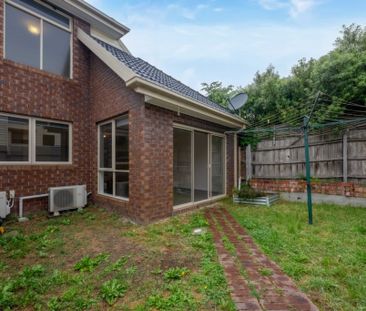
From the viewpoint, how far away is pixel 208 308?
2.05m

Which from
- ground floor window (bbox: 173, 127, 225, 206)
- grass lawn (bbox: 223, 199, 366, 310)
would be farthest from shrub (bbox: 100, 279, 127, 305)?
ground floor window (bbox: 173, 127, 225, 206)

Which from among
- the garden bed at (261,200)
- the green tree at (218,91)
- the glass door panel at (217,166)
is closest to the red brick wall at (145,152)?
the glass door panel at (217,166)

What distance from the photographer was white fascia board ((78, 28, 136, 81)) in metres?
4.39

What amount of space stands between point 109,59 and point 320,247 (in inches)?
231

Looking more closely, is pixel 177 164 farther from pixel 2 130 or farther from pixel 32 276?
pixel 2 130

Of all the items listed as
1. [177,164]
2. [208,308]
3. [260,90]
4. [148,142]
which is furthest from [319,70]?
[208,308]

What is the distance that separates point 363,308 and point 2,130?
709 cm

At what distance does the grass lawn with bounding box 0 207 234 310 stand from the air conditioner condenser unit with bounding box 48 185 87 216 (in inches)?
31.5

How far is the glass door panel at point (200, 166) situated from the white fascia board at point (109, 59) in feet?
8.98

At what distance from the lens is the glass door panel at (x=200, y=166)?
639 centimetres

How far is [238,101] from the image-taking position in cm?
801

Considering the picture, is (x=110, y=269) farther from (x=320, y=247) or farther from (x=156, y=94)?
(x=156, y=94)

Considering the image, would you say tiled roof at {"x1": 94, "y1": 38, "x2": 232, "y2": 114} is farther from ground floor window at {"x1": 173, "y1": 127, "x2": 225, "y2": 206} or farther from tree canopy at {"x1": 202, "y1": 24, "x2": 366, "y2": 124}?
tree canopy at {"x1": 202, "y1": 24, "x2": 366, "y2": 124}

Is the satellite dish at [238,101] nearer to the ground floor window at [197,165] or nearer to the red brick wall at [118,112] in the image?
the ground floor window at [197,165]
